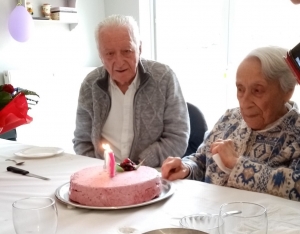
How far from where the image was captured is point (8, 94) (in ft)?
3.92

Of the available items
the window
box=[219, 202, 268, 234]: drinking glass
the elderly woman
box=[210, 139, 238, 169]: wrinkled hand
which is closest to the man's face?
the elderly woman

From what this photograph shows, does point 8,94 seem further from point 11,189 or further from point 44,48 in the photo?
point 44,48

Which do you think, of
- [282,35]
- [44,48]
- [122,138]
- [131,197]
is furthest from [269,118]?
[44,48]

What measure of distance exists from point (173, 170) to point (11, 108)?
22.0 inches

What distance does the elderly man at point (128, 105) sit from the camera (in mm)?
1964

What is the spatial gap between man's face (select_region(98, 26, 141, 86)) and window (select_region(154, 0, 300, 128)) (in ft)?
5.40

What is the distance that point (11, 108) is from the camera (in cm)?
118

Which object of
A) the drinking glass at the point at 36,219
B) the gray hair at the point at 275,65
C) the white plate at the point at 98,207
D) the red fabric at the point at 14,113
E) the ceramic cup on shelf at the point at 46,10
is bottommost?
the white plate at the point at 98,207

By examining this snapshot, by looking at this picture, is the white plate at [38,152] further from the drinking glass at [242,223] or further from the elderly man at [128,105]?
the drinking glass at [242,223]

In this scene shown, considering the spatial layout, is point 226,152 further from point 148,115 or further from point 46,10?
point 46,10

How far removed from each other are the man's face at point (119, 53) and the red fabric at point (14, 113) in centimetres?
83

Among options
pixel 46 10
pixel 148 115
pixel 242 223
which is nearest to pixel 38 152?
pixel 148 115

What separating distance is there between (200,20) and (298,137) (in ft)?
8.32

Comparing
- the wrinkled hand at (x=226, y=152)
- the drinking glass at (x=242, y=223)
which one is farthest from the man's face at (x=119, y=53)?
the drinking glass at (x=242, y=223)
